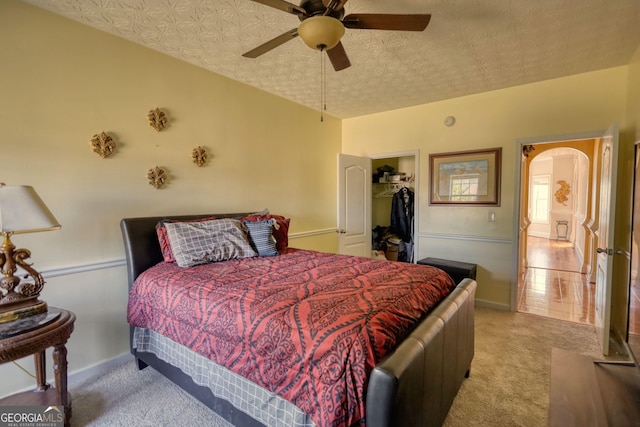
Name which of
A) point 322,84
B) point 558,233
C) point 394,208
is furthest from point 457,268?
point 558,233

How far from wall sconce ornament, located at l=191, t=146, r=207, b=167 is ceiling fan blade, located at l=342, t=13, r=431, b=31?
1833mm

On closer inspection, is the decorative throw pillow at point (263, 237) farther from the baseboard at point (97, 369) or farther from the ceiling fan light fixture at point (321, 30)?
the ceiling fan light fixture at point (321, 30)

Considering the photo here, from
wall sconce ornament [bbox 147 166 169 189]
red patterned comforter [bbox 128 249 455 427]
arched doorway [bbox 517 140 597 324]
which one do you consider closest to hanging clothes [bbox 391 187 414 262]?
arched doorway [bbox 517 140 597 324]

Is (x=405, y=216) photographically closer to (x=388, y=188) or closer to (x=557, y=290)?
(x=388, y=188)

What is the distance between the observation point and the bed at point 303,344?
1.10 meters

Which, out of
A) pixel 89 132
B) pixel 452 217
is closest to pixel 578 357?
pixel 452 217

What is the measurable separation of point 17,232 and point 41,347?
589mm

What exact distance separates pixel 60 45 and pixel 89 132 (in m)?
0.60

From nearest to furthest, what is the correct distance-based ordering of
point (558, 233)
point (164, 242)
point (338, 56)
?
point (338, 56) → point (164, 242) → point (558, 233)

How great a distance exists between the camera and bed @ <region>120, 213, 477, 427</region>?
3.60 feet

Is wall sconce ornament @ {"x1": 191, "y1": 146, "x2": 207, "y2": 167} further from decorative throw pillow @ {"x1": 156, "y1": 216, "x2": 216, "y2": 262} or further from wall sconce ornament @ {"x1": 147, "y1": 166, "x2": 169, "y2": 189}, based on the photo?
decorative throw pillow @ {"x1": 156, "y1": 216, "x2": 216, "y2": 262}

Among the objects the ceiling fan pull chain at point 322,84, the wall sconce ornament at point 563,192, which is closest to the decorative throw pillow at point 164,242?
the ceiling fan pull chain at point 322,84

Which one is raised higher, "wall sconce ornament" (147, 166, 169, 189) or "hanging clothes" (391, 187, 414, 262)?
"wall sconce ornament" (147, 166, 169, 189)

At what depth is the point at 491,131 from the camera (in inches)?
136
